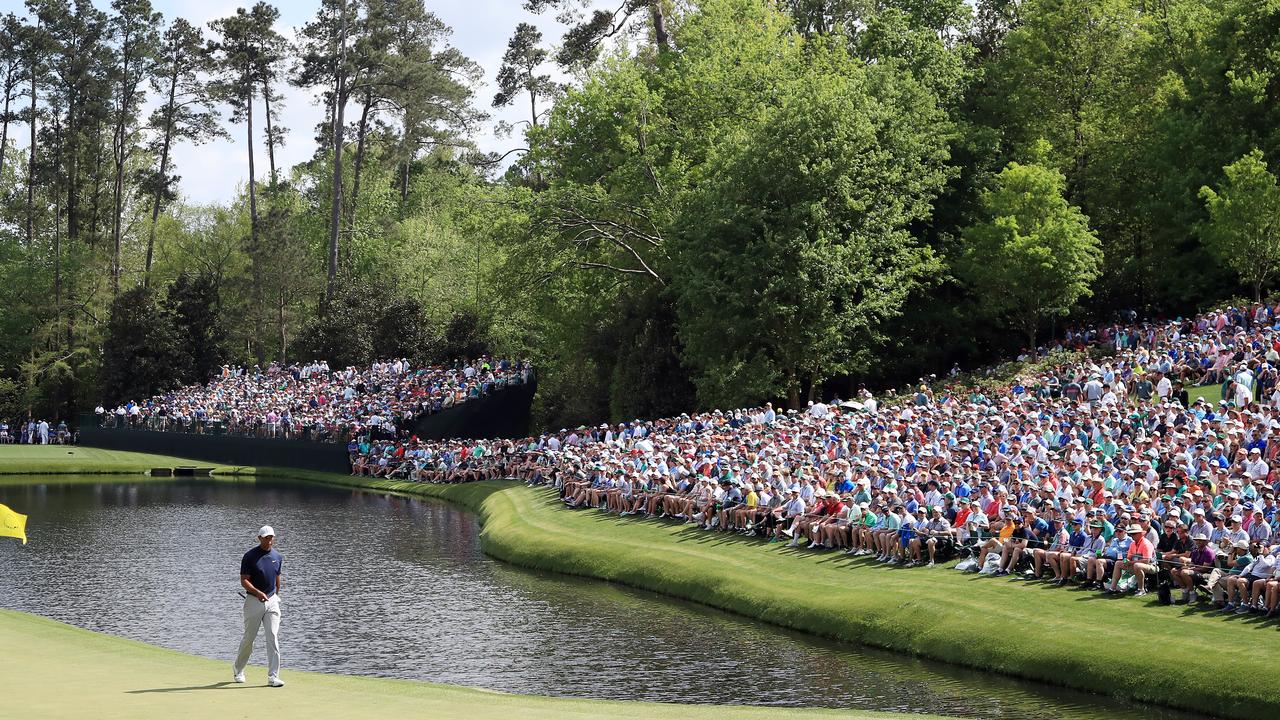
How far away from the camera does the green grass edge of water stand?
22.1 m

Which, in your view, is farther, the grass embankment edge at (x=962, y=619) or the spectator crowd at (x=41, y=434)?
the spectator crowd at (x=41, y=434)

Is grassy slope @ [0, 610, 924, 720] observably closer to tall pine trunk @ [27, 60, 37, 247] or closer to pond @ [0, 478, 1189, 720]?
pond @ [0, 478, 1189, 720]

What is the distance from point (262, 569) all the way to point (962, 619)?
13.6 meters

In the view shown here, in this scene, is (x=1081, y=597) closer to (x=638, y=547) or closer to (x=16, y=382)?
(x=638, y=547)

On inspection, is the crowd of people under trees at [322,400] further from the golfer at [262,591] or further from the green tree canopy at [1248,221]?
the golfer at [262,591]

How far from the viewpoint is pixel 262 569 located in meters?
19.2

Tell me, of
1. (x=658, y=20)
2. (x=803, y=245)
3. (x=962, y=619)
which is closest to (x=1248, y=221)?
(x=803, y=245)

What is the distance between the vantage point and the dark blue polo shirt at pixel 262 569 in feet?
63.0

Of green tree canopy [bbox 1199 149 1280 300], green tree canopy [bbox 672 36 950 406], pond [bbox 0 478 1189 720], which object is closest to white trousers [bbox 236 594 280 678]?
pond [bbox 0 478 1189 720]

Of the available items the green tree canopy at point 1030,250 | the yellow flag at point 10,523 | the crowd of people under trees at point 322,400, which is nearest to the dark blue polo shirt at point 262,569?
the yellow flag at point 10,523

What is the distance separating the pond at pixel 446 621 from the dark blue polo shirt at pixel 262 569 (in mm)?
6294

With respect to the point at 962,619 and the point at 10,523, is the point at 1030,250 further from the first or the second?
the point at 10,523

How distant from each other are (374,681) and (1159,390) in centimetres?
2553

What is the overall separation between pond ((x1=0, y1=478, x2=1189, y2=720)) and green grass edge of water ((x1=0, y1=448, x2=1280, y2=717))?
0.49m
